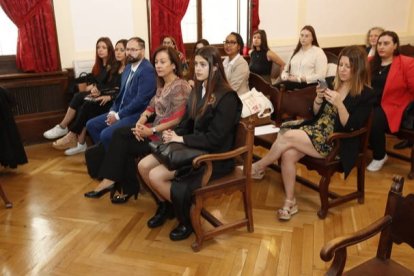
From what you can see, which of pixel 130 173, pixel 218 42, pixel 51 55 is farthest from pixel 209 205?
pixel 218 42

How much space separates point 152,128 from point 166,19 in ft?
8.40

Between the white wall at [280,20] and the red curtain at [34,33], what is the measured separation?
0.12m

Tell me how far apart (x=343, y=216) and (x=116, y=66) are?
2.71 meters

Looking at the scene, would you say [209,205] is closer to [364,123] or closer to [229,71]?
[364,123]

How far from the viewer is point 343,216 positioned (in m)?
2.80

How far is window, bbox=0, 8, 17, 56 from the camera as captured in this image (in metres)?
4.32

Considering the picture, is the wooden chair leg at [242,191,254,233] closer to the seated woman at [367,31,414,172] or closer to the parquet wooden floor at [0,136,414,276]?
the parquet wooden floor at [0,136,414,276]

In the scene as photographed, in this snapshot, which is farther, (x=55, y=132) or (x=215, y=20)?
(x=215, y=20)

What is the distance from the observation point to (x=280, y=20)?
19.6 feet

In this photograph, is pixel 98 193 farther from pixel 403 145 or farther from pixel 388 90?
pixel 403 145

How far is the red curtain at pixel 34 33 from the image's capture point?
4168mm

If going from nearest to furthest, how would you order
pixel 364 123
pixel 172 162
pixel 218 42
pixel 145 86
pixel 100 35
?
pixel 172 162 → pixel 364 123 → pixel 145 86 → pixel 100 35 → pixel 218 42

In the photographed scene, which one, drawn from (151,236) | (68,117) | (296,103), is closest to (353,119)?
(296,103)

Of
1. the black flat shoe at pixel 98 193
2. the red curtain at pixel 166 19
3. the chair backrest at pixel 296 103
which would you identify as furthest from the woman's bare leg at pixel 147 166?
the red curtain at pixel 166 19
